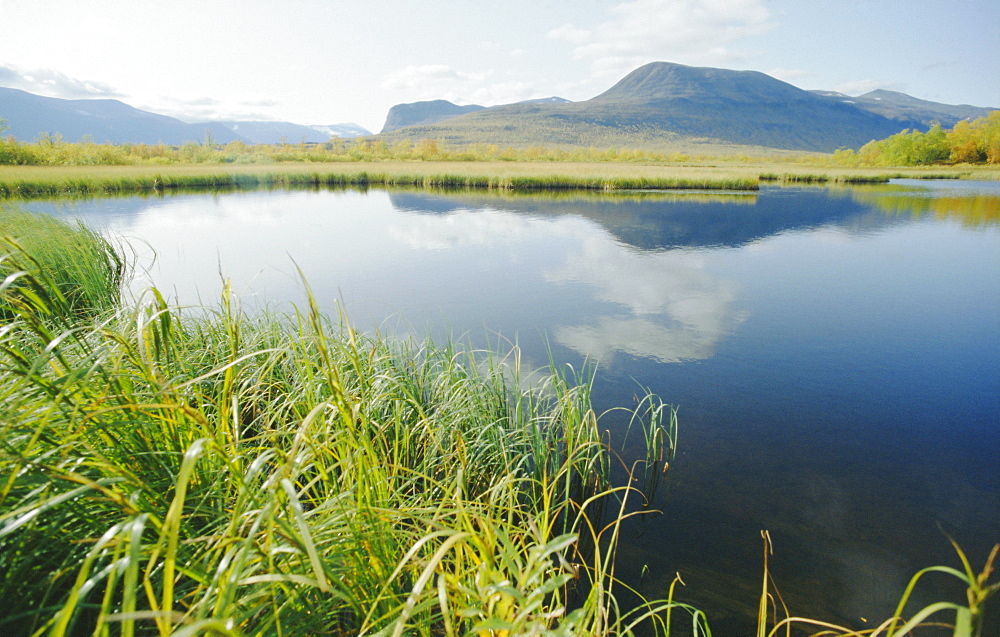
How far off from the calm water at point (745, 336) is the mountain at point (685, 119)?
8546cm

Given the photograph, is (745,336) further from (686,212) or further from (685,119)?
(685,119)

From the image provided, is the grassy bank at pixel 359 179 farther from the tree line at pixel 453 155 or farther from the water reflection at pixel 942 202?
the tree line at pixel 453 155

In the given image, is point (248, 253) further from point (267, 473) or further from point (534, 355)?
point (267, 473)

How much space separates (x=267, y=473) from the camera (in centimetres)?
223

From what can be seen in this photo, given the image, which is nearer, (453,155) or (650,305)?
(650,305)

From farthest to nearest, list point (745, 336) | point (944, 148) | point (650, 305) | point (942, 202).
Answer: point (944, 148), point (942, 202), point (650, 305), point (745, 336)

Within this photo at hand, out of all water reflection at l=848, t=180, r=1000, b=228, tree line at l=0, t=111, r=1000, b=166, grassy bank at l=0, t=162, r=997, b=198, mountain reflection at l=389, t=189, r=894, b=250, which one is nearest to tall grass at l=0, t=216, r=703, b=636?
mountain reflection at l=389, t=189, r=894, b=250

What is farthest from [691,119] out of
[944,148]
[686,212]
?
[686,212]

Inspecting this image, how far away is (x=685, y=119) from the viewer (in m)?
126

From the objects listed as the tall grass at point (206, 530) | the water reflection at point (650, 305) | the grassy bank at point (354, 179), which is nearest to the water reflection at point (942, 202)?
the grassy bank at point (354, 179)

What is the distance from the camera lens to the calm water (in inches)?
113

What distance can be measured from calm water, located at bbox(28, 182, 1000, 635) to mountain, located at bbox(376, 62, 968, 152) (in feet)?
280

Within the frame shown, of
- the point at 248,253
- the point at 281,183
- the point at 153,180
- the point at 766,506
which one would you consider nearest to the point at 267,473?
the point at 766,506

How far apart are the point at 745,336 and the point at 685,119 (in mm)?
139147
